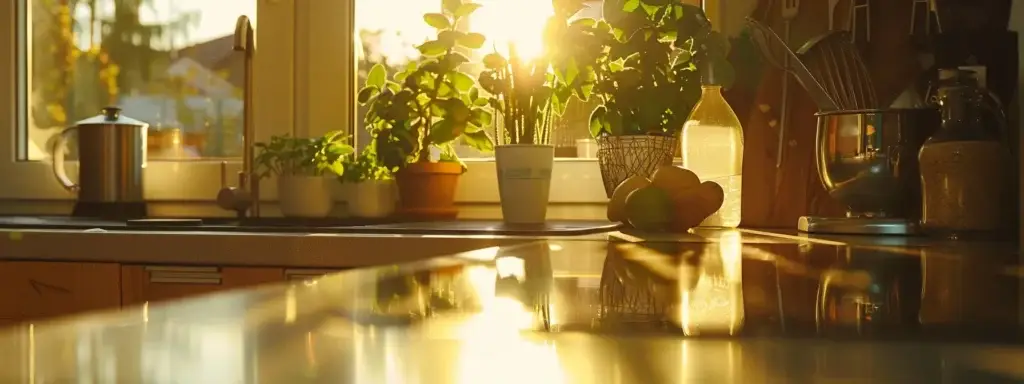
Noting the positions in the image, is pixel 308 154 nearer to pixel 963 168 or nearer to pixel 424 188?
→ pixel 424 188

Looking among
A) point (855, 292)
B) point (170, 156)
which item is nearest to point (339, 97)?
point (170, 156)

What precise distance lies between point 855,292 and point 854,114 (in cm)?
80

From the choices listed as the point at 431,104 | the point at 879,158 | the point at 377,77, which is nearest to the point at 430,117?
the point at 431,104

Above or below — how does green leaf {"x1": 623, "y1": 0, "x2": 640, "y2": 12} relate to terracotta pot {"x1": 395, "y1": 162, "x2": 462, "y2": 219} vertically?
above

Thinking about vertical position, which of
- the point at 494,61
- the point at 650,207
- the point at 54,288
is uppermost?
the point at 494,61

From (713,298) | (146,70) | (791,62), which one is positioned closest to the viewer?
(713,298)

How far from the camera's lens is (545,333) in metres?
0.28

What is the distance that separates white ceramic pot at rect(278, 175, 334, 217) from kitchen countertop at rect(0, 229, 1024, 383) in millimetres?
1058

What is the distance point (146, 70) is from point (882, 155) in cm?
142

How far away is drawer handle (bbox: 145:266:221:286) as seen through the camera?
115 centimetres

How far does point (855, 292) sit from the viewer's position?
0.47 metres

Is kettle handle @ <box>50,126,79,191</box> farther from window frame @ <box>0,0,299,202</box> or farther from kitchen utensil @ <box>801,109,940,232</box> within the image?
kitchen utensil @ <box>801,109,940,232</box>

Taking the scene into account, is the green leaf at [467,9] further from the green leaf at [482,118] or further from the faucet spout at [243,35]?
the faucet spout at [243,35]

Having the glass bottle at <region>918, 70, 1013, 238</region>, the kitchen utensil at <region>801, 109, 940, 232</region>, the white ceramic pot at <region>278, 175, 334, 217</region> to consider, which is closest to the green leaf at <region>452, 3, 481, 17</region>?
the white ceramic pot at <region>278, 175, 334, 217</region>
